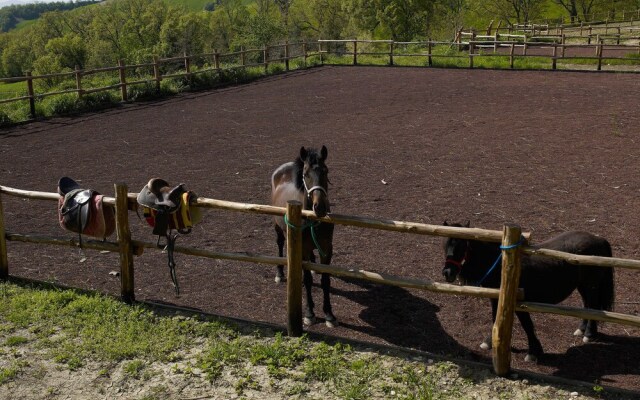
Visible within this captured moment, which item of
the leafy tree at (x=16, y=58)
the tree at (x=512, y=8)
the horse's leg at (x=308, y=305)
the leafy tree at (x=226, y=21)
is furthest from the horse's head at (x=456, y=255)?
the leafy tree at (x=16, y=58)

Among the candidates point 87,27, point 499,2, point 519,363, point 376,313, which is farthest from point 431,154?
point 87,27

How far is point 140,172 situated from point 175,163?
81 centimetres

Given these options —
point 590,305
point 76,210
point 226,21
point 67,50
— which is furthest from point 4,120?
point 226,21

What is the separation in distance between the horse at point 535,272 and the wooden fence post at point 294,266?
113cm

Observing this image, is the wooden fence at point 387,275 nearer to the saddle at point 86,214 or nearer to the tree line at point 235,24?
the saddle at point 86,214

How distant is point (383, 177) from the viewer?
9.52 meters

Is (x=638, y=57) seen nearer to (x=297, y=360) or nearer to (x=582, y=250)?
(x=582, y=250)

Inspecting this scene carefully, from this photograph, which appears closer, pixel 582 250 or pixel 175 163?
pixel 582 250

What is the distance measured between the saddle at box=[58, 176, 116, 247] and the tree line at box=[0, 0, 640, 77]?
37.4 meters

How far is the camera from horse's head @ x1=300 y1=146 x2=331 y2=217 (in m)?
4.32

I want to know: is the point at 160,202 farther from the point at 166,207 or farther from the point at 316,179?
the point at 316,179

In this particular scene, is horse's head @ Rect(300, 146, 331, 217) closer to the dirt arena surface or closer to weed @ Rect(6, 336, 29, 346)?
the dirt arena surface

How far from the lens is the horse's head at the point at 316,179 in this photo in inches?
170

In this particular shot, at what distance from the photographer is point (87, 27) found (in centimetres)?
6662
